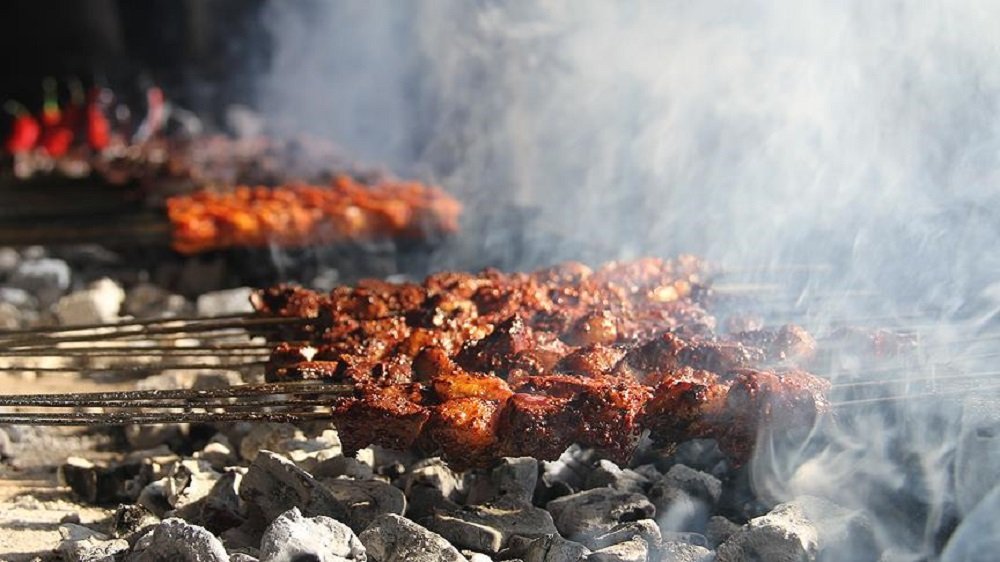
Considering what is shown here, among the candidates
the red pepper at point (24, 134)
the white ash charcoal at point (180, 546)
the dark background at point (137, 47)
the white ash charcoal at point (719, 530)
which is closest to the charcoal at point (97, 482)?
the white ash charcoal at point (180, 546)

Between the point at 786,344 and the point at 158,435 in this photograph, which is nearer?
the point at 786,344

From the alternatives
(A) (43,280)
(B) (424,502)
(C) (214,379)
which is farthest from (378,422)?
(A) (43,280)

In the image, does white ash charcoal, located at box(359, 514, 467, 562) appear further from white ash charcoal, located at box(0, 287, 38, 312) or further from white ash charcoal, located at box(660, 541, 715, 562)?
white ash charcoal, located at box(0, 287, 38, 312)

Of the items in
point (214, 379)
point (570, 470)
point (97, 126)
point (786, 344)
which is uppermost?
point (97, 126)

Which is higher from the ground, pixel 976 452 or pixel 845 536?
pixel 976 452

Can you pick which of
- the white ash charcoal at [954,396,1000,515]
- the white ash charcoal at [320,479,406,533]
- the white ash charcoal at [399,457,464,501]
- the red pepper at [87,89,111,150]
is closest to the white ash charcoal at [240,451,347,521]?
the white ash charcoal at [320,479,406,533]

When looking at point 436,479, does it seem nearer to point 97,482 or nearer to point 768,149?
point 97,482

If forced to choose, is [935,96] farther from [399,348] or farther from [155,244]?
[155,244]

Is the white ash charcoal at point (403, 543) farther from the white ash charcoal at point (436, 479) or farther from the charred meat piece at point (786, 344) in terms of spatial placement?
the charred meat piece at point (786, 344)
